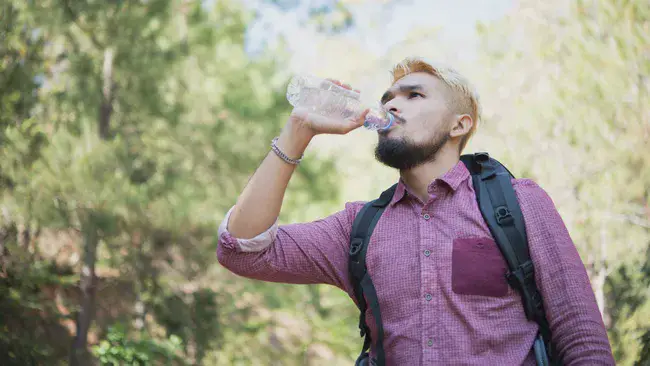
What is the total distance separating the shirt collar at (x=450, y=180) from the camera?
2205 mm

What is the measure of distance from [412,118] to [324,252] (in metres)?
0.62

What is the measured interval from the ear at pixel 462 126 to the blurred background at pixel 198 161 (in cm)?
141

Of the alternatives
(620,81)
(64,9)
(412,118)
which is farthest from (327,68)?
(412,118)

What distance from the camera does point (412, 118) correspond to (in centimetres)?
235

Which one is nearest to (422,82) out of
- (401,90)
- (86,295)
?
(401,90)

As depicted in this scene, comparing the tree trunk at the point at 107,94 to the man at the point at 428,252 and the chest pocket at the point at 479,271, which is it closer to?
the man at the point at 428,252

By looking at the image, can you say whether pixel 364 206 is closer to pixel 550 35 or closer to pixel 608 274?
pixel 608 274


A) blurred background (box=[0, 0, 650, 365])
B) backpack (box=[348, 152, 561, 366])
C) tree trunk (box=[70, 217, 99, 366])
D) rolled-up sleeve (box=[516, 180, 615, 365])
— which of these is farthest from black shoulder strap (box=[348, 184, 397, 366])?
tree trunk (box=[70, 217, 99, 366])

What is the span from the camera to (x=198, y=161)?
30.1ft

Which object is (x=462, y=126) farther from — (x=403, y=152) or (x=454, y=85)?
(x=403, y=152)

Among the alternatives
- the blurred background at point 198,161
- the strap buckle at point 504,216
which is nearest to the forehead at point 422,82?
the strap buckle at point 504,216

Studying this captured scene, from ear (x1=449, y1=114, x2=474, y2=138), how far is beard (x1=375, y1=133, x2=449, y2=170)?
156mm

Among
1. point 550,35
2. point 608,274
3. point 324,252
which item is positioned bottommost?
point 608,274

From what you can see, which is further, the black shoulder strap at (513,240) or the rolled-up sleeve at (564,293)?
the black shoulder strap at (513,240)
